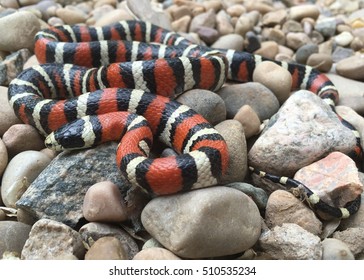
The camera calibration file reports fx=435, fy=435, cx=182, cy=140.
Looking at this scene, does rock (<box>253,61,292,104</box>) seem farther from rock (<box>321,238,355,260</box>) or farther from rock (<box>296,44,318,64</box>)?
rock (<box>321,238,355,260</box>)

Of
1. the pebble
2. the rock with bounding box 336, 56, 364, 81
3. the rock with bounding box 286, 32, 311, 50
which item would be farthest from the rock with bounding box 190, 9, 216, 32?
the pebble

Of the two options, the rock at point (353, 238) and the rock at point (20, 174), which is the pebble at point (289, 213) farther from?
the rock at point (20, 174)

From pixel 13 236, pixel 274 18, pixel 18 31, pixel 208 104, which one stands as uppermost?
pixel 18 31

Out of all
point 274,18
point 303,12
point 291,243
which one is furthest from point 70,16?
point 291,243

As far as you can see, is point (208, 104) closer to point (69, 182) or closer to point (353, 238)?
point (69, 182)

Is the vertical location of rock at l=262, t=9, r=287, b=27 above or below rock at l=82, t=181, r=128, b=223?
above

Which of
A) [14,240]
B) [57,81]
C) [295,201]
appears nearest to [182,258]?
[295,201]
